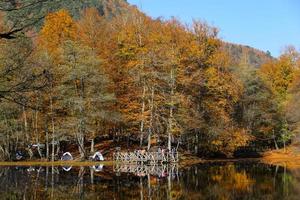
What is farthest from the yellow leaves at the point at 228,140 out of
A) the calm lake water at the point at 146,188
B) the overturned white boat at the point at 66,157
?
the calm lake water at the point at 146,188

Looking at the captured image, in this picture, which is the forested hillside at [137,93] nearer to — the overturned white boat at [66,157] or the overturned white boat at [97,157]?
the overturned white boat at [66,157]

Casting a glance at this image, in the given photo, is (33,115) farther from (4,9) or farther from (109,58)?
(4,9)

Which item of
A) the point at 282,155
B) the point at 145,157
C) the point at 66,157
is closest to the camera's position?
the point at 145,157

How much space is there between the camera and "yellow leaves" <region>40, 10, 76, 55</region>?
169ft

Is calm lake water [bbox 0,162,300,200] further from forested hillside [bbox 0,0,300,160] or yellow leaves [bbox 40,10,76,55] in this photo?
yellow leaves [bbox 40,10,76,55]

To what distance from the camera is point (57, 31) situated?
53906 millimetres

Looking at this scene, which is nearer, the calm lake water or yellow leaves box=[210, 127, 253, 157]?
the calm lake water

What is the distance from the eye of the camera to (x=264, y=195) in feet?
62.5

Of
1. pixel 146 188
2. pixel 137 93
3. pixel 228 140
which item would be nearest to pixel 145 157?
pixel 137 93

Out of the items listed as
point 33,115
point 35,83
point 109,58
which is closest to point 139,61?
point 109,58

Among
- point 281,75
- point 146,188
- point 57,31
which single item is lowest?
point 146,188

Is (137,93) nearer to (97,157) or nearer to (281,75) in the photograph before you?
(97,157)

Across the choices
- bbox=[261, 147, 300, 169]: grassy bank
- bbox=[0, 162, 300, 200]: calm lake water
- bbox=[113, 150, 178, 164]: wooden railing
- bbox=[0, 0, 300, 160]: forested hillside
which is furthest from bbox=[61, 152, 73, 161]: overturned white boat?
bbox=[261, 147, 300, 169]: grassy bank

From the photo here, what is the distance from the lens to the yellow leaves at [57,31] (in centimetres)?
5159
